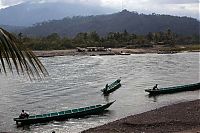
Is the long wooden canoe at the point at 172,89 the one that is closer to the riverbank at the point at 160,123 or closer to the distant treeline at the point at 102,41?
the riverbank at the point at 160,123

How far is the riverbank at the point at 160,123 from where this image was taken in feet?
91.5

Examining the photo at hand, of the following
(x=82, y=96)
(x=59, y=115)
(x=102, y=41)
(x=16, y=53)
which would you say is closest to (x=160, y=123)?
(x=59, y=115)

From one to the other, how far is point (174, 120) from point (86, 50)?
115m

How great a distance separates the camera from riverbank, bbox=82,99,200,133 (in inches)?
1098

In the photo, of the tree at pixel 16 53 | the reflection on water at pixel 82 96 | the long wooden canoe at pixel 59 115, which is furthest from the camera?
the reflection on water at pixel 82 96

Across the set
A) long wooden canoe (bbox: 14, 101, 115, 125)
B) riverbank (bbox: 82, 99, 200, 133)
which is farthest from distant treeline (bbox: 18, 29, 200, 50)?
riverbank (bbox: 82, 99, 200, 133)

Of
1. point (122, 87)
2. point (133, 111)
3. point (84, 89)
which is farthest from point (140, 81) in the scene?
point (133, 111)

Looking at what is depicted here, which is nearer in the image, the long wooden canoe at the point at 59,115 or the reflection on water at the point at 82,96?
the long wooden canoe at the point at 59,115

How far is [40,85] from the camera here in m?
58.9

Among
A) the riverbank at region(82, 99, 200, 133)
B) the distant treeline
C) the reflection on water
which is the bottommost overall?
the reflection on water

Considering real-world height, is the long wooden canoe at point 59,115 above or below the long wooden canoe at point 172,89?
above

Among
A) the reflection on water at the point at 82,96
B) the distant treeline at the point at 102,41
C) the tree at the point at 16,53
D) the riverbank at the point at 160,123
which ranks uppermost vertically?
the tree at the point at 16,53

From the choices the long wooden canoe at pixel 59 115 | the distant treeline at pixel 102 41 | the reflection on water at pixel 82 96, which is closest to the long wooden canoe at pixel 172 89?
the reflection on water at pixel 82 96

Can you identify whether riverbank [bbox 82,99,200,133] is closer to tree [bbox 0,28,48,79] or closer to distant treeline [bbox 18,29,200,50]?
tree [bbox 0,28,48,79]
